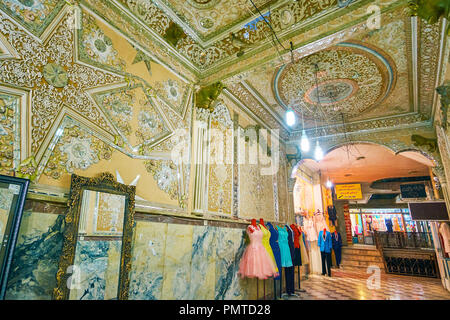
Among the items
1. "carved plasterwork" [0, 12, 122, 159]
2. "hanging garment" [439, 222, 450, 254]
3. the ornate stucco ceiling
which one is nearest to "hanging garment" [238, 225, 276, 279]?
the ornate stucco ceiling

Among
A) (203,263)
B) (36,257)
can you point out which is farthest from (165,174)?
(36,257)

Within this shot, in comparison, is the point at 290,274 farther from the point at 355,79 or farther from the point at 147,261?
the point at 355,79

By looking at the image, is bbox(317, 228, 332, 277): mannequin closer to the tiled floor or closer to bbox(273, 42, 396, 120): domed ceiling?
the tiled floor

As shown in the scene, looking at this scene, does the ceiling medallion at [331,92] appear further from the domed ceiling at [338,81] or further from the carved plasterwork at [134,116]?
the carved plasterwork at [134,116]

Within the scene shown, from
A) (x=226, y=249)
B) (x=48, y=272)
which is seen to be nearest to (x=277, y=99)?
(x=226, y=249)

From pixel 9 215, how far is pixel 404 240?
45.6 feet

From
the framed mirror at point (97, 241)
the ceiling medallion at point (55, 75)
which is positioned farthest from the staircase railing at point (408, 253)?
the ceiling medallion at point (55, 75)

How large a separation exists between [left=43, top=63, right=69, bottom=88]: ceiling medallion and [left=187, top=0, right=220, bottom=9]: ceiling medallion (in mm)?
1885

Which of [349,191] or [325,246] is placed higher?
[349,191]

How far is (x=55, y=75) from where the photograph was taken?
7.61 ft
